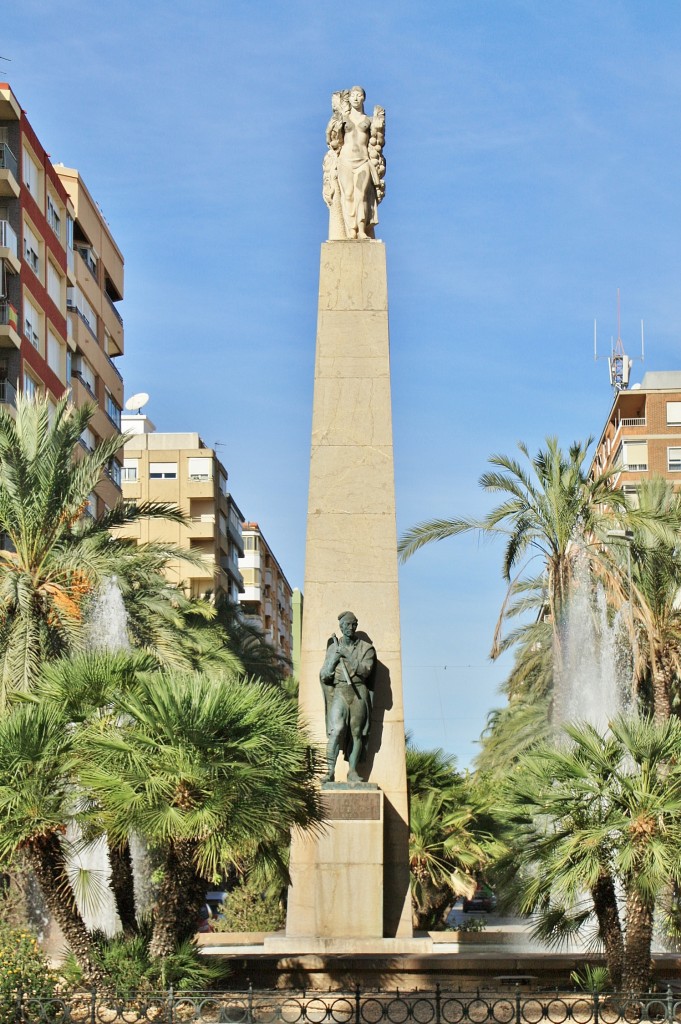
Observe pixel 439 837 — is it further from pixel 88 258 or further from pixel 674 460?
pixel 674 460

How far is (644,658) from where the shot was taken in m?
30.3

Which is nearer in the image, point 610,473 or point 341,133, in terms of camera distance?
point 341,133

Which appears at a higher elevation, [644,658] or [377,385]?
[377,385]

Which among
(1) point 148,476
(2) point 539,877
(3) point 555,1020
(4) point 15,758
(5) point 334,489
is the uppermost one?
(1) point 148,476

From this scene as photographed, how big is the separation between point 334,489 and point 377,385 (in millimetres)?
1409

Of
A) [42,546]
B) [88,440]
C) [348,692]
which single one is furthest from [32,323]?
[348,692]

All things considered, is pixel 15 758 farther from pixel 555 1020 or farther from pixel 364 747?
pixel 364 747

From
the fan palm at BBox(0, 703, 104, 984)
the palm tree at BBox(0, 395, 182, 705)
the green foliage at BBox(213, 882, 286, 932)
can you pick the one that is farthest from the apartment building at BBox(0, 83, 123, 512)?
the fan palm at BBox(0, 703, 104, 984)

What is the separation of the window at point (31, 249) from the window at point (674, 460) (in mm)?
38643

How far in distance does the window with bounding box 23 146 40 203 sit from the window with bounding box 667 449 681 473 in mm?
38768

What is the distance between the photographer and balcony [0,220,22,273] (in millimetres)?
40562

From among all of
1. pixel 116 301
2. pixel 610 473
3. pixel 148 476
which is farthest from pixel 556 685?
pixel 148 476

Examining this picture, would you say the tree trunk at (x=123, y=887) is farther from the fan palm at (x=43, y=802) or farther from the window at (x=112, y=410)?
the window at (x=112, y=410)

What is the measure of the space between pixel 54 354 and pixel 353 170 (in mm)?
26023
